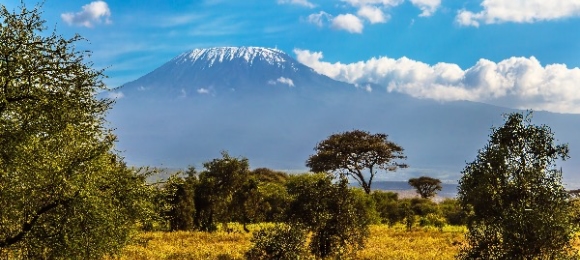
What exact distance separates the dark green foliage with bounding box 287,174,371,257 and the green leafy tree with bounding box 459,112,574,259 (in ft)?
29.0

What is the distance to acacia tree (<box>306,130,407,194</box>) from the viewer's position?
7919cm

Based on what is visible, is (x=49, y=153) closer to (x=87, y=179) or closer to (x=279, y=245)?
(x=87, y=179)

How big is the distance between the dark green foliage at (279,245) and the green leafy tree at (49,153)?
7.71 m

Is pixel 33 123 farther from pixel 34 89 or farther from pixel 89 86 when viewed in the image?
pixel 89 86

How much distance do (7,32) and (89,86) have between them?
3159 millimetres

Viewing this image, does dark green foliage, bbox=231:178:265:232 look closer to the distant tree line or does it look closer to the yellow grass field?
the yellow grass field

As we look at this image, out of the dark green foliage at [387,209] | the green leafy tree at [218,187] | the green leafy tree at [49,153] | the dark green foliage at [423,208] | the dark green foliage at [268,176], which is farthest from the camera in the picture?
the dark green foliage at [268,176]

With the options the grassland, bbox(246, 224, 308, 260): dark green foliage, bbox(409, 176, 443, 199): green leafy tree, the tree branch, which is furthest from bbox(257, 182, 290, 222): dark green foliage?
bbox(409, 176, 443, 199): green leafy tree

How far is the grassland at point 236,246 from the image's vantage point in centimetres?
2995

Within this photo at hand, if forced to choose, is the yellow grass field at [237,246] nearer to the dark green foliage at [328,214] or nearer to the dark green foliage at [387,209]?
the dark green foliage at [328,214]

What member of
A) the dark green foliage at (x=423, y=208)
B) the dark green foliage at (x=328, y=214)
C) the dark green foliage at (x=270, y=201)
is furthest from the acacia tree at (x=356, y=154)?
the dark green foliage at (x=328, y=214)

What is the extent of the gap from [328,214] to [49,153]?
602 inches

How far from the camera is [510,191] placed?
61.7 feet

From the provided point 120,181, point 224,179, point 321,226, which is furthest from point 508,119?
point 224,179
